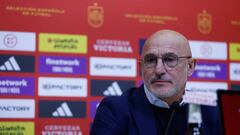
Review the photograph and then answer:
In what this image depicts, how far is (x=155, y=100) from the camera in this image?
77.6 inches

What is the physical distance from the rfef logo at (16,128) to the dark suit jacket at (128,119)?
128 centimetres

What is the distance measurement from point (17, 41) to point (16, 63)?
0.17 meters

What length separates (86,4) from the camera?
10.9 ft

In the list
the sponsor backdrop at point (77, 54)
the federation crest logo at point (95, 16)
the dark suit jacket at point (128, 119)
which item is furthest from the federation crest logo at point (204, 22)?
the dark suit jacket at point (128, 119)

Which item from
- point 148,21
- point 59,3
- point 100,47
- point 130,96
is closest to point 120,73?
point 100,47

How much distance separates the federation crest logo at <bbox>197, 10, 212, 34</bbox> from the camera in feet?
11.9

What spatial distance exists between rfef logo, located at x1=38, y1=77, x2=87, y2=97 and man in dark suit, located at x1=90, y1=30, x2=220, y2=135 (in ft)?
4.03

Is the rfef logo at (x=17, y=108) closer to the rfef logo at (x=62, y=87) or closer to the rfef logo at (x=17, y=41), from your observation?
the rfef logo at (x=62, y=87)

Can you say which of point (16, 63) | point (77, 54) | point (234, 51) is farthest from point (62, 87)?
point (234, 51)

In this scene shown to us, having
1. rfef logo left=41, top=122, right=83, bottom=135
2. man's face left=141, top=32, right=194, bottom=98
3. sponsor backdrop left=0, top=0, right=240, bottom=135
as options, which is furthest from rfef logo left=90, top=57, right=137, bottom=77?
man's face left=141, top=32, right=194, bottom=98

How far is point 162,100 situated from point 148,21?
160 cm

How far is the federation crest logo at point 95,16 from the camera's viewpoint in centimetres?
332

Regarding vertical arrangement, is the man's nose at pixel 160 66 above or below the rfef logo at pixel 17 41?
below

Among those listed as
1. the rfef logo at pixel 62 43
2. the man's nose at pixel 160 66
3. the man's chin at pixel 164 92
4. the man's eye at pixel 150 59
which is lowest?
the man's chin at pixel 164 92
